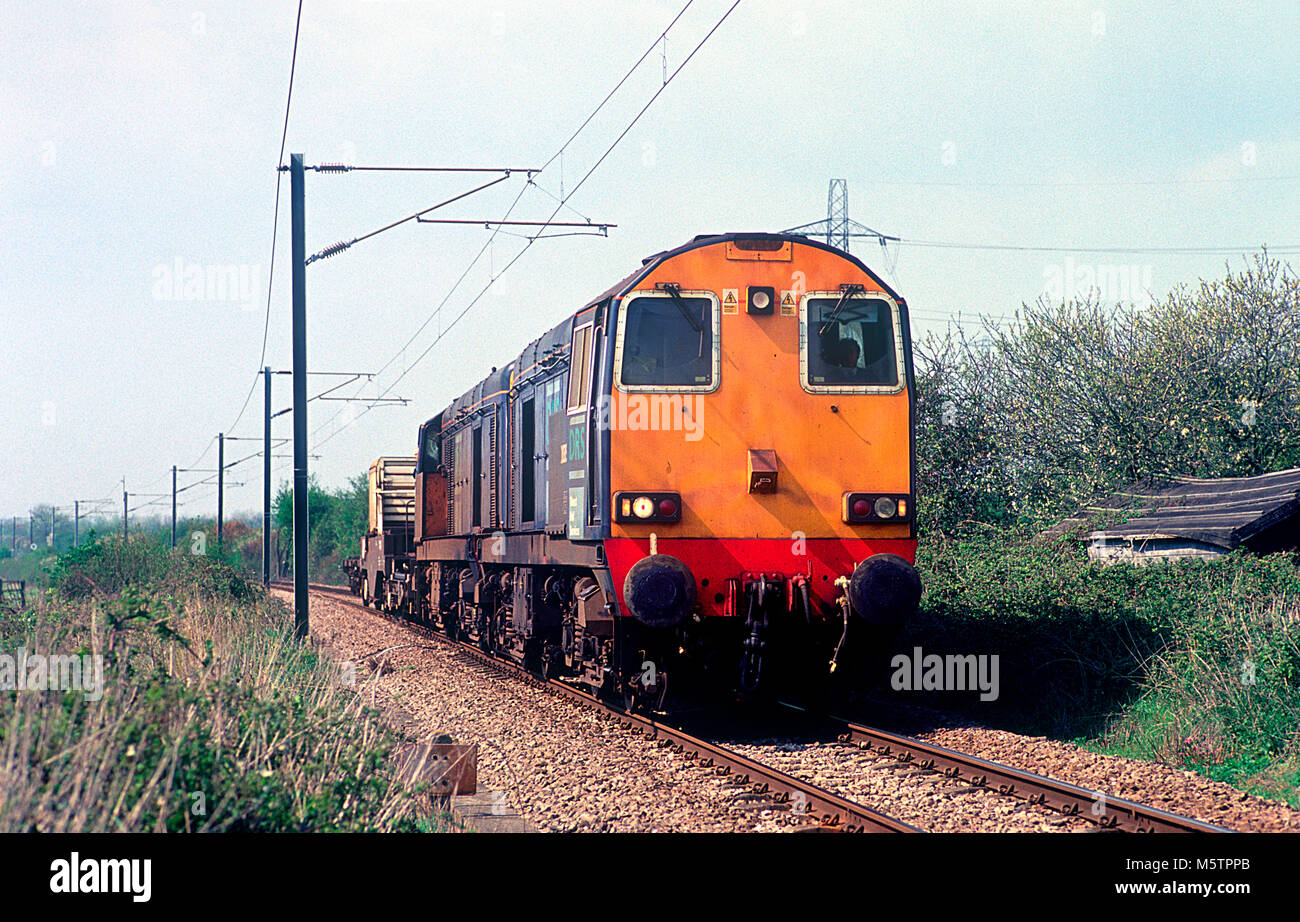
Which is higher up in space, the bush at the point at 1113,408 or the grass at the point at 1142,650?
the bush at the point at 1113,408

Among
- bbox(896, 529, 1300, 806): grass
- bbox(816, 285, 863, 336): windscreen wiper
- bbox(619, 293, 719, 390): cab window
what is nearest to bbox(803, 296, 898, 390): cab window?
bbox(816, 285, 863, 336): windscreen wiper

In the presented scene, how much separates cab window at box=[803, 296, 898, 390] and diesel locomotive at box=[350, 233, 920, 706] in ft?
0.05

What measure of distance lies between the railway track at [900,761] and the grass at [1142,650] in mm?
1725

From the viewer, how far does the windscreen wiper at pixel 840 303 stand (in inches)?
405

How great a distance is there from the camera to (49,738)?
16.1 feet

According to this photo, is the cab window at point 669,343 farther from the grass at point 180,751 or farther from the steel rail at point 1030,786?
the grass at point 180,751

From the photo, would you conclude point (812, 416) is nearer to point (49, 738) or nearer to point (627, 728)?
point (627, 728)

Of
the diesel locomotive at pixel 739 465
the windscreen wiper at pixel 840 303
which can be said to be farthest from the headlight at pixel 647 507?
the windscreen wiper at pixel 840 303

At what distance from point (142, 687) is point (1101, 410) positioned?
840 inches

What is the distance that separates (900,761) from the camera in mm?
9117

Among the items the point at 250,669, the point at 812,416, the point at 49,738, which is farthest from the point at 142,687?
the point at 812,416

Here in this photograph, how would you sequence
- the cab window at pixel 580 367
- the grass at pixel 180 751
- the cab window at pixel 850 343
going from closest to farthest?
1. the grass at pixel 180 751
2. the cab window at pixel 850 343
3. the cab window at pixel 580 367

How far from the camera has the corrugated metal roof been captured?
13586 mm

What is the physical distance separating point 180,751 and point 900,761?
5.80m
